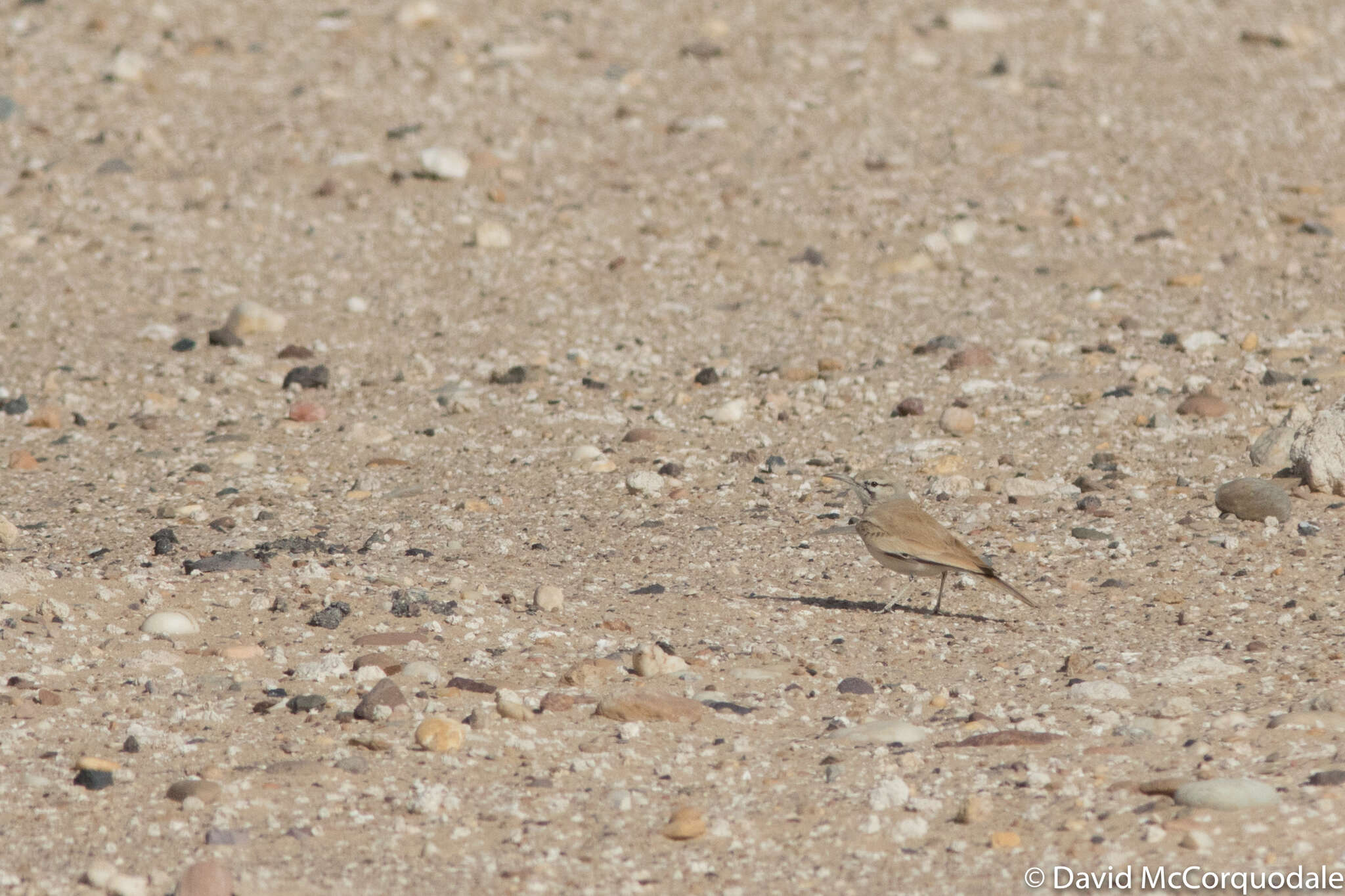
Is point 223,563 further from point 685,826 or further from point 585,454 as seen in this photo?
point 685,826

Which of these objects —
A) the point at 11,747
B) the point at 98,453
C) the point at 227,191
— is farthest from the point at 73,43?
the point at 11,747

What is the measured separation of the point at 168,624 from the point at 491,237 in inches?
218

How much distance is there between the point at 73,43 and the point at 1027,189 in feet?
26.0

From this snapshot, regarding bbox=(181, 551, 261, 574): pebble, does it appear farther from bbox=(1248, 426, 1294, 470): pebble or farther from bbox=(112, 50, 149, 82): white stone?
bbox=(112, 50, 149, 82): white stone

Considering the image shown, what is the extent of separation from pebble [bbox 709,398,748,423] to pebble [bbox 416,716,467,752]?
150 inches

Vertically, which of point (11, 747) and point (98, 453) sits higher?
point (11, 747)

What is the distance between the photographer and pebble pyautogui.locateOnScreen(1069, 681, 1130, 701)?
475 centimetres

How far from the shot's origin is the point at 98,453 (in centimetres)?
772

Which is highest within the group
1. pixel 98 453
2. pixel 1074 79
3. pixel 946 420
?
pixel 1074 79

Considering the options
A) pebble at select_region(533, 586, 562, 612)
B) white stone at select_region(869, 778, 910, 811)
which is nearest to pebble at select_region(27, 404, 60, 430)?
pebble at select_region(533, 586, 562, 612)

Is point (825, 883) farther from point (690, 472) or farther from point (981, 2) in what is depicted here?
point (981, 2)

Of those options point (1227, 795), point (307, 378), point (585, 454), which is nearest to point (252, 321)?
point (307, 378)

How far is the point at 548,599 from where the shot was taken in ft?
18.2

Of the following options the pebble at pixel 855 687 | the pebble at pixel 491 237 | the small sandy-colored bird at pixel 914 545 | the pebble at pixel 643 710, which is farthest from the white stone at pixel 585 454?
the pebble at pixel 491 237
